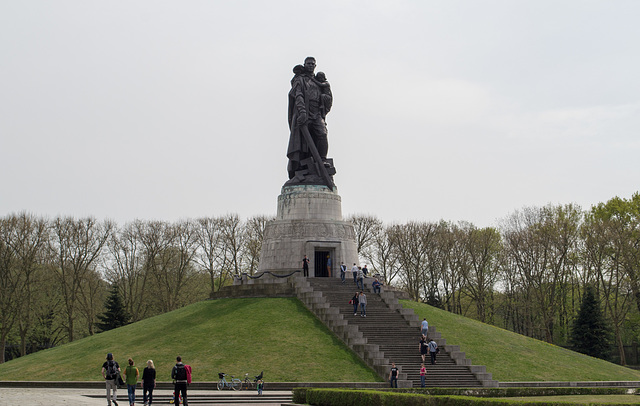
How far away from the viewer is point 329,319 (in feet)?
116

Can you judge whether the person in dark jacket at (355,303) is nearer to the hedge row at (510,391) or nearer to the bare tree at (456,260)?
the hedge row at (510,391)

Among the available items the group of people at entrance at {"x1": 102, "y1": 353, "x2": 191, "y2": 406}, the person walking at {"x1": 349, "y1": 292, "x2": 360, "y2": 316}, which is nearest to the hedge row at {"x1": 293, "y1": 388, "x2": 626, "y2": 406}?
the group of people at entrance at {"x1": 102, "y1": 353, "x2": 191, "y2": 406}

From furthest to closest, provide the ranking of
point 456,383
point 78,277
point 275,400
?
point 78,277 → point 456,383 → point 275,400

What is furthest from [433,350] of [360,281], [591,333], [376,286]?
[591,333]

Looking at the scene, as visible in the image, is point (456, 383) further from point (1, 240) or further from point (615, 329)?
point (1, 240)

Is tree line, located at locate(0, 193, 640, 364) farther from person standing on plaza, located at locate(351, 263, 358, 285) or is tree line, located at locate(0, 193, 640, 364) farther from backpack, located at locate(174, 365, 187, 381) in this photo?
backpack, located at locate(174, 365, 187, 381)

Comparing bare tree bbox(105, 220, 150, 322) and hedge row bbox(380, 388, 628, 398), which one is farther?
bare tree bbox(105, 220, 150, 322)

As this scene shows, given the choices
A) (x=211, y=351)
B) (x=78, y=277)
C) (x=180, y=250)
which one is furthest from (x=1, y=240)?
(x=211, y=351)

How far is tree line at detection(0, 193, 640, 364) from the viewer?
55156 mm

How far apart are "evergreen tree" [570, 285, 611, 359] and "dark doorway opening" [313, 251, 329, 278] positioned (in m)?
19.5

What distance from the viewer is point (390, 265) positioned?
219 ft

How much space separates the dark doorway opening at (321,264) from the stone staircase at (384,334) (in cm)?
250

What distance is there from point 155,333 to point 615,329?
117 ft

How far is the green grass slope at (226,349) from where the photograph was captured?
1190 inches
